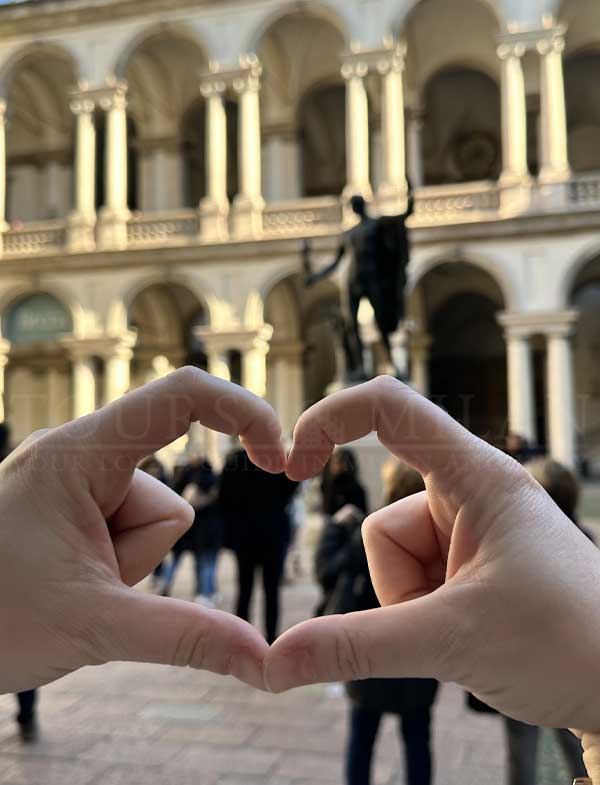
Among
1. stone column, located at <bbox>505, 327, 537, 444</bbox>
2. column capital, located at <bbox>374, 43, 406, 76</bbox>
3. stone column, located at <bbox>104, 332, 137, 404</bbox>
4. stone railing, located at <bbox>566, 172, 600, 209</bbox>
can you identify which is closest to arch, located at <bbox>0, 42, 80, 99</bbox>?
stone column, located at <bbox>104, 332, 137, 404</bbox>

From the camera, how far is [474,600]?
0.89 meters

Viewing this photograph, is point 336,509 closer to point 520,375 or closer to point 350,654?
point 350,654

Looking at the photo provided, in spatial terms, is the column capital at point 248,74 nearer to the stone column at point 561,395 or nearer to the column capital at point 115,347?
the column capital at point 115,347

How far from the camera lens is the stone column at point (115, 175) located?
18766 mm

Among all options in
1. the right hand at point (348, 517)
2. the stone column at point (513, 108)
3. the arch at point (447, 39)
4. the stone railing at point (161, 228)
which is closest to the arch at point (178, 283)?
the stone railing at point (161, 228)

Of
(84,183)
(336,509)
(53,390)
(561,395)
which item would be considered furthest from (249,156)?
(336,509)

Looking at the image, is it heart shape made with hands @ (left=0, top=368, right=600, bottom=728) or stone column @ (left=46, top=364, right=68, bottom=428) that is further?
stone column @ (left=46, top=364, right=68, bottom=428)

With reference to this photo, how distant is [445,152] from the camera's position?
73.3ft

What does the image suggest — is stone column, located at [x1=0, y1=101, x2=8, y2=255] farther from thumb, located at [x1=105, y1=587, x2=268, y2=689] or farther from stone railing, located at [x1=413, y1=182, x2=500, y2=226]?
thumb, located at [x1=105, y1=587, x2=268, y2=689]

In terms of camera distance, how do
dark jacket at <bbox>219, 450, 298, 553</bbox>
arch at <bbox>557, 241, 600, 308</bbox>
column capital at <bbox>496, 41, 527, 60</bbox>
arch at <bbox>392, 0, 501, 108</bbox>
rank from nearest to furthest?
dark jacket at <bbox>219, 450, 298, 553</bbox> → arch at <bbox>557, 241, 600, 308</bbox> → column capital at <bbox>496, 41, 527, 60</bbox> → arch at <bbox>392, 0, 501, 108</bbox>

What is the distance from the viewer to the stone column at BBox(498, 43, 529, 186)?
54.9 ft

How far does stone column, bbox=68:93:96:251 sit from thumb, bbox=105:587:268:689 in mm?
19042

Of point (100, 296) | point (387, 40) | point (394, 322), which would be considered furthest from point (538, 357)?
point (394, 322)

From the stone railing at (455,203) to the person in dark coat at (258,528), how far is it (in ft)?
43.7
